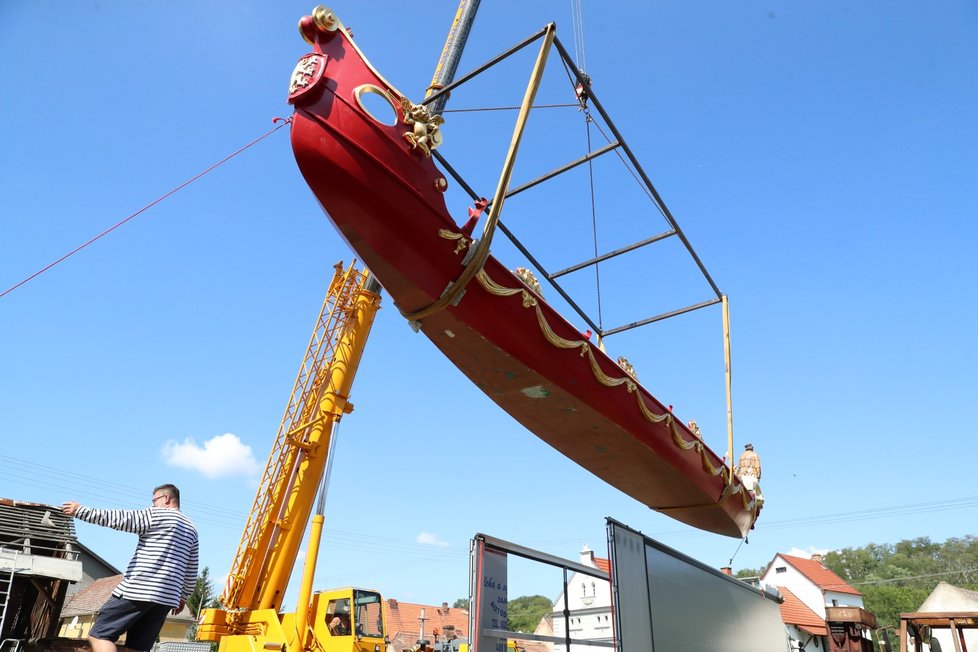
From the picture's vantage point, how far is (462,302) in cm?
419

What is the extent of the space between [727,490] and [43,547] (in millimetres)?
10990

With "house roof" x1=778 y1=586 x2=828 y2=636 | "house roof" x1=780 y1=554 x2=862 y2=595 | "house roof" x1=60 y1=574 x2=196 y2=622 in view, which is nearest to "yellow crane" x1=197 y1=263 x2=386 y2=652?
"house roof" x1=60 y1=574 x2=196 y2=622

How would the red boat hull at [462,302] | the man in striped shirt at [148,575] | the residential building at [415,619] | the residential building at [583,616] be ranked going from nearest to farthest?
the man in striped shirt at [148,575], the red boat hull at [462,302], the residential building at [583,616], the residential building at [415,619]

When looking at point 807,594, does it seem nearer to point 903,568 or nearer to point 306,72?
point 306,72

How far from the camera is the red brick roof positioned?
85.9 feet

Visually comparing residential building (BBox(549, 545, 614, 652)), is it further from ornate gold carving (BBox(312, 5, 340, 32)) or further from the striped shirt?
ornate gold carving (BBox(312, 5, 340, 32))

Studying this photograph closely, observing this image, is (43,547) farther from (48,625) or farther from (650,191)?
(650,191)

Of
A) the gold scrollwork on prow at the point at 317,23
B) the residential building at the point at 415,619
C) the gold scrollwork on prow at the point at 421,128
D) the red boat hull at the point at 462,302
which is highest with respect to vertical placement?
the gold scrollwork on prow at the point at 317,23

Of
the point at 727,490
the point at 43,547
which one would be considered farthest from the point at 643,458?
the point at 43,547

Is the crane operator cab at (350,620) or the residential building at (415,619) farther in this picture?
the residential building at (415,619)

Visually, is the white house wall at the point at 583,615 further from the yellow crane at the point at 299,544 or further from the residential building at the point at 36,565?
the residential building at the point at 36,565

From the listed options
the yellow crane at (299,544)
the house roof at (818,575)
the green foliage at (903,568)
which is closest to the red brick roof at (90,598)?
the yellow crane at (299,544)

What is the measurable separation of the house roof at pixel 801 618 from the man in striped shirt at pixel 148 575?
28.0 metres

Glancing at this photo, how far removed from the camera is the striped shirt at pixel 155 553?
3258 millimetres
